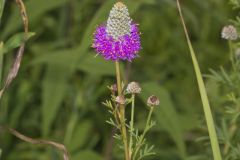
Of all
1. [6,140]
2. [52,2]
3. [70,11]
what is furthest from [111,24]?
[6,140]

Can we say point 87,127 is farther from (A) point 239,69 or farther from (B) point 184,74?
(A) point 239,69

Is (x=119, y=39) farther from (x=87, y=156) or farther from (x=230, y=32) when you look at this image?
(x=87, y=156)

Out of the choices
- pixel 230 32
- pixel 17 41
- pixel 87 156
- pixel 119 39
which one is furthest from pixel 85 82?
pixel 119 39

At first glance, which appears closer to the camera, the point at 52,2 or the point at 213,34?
the point at 52,2

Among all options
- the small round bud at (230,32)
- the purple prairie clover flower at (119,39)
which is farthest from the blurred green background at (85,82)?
the purple prairie clover flower at (119,39)

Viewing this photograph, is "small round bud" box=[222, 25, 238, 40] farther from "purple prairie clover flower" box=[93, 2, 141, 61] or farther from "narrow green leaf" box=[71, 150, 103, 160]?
"narrow green leaf" box=[71, 150, 103, 160]

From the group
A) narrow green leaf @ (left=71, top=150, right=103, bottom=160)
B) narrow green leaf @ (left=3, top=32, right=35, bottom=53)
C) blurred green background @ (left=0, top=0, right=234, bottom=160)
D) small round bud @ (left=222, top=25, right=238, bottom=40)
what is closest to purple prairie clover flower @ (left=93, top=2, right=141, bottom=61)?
narrow green leaf @ (left=3, top=32, right=35, bottom=53)

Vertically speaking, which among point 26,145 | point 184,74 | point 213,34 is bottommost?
point 26,145

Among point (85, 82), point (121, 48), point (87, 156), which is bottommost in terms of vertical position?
point (87, 156)
